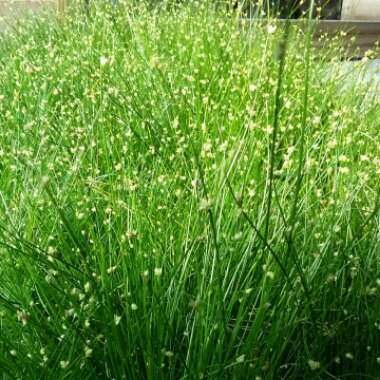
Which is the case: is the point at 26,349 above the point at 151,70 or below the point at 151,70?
below

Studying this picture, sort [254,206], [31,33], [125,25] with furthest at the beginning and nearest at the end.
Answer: [31,33] → [125,25] → [254,206]

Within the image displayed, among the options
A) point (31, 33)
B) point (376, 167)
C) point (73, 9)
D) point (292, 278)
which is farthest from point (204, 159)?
point (73, 9)

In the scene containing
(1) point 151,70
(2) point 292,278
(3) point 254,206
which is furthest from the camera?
(1) point 151,70

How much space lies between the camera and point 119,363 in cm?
140

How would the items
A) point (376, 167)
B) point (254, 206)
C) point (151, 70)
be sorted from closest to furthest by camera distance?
1. point (254, 206)
2. point (376, 167)
3. point (151, 70)

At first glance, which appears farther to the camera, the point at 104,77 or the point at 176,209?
the point at 104,77

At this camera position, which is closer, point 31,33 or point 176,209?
point 176,209

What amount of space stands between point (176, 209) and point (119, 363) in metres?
0.51

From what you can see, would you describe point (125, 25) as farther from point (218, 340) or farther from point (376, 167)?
point (218, 340)

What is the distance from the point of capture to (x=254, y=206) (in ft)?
5.53

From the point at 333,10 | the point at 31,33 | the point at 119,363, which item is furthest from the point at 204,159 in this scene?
→ the point at 333,10

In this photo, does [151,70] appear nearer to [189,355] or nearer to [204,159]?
[204,159]

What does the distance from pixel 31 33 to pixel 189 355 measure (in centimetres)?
371

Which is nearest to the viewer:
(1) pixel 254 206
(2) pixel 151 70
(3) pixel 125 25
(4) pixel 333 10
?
(1) pixel 254 206
